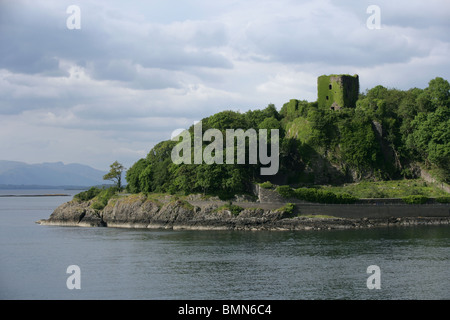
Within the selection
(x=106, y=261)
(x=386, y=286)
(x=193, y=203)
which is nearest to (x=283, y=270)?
(x=386, y=286)

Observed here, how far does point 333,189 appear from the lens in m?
79.6

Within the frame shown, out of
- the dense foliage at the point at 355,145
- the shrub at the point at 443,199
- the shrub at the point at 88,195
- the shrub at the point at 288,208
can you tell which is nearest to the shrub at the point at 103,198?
the shrub at the point at 88,195

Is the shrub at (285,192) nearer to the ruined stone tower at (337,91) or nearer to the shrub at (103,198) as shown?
the shrub at (103,198)

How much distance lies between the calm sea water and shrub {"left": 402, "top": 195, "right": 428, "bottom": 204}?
4.77 meters

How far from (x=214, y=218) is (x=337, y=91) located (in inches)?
1381

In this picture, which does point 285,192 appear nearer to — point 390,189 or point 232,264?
point 390,189

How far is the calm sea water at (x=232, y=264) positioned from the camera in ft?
131

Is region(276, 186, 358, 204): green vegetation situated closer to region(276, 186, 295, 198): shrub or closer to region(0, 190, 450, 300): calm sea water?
region(276, 186, 295, 198): shrub

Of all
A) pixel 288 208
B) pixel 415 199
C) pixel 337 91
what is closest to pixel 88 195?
pixel 288 208

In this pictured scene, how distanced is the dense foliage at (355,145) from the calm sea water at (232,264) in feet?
54.7

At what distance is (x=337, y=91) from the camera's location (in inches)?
3802

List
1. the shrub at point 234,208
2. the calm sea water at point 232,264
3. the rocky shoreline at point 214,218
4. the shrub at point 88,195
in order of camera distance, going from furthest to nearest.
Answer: the shrub at point 88,195, the shrub at point 234,208, the rocky shoreline at point 214,218, the calm sea water at point 232,264

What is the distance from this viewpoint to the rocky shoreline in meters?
71.2

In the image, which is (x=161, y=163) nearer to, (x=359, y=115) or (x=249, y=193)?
(x=249, y=193)
